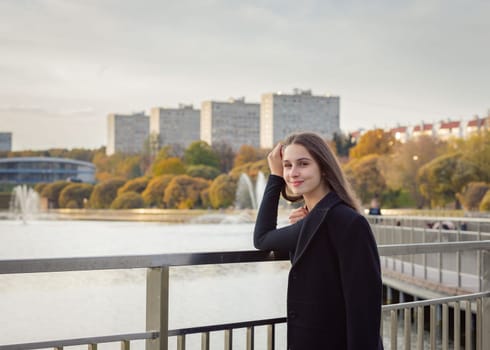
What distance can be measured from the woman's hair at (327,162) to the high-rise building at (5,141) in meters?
122

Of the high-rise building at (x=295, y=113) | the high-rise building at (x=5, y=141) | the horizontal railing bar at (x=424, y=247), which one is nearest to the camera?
the horizontal railing bar at (x=424, y=247)

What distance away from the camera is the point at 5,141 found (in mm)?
119062

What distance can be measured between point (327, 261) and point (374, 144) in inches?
3399

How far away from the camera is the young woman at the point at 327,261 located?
2238 mm

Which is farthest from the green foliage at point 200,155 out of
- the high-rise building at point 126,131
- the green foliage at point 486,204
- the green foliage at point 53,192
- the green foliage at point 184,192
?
the green foliage at point 486,204

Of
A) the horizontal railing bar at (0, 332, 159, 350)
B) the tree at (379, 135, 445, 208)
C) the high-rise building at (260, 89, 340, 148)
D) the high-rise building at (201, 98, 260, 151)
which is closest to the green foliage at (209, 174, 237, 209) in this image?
the tree at (379, 135, 445, 208)

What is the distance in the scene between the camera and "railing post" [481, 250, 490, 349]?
4.02 metres

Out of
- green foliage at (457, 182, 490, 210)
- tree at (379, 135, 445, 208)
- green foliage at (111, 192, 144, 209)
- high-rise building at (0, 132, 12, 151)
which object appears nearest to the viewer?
green foliage at (457, 182, 490, 210)

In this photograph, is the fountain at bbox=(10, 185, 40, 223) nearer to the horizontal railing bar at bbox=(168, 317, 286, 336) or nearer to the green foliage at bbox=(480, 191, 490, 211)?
the green foliage at bbox=(480, 191, 490, 211)

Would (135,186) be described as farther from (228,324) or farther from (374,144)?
(228,324)

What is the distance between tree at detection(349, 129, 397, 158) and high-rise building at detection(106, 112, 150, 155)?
71.3m

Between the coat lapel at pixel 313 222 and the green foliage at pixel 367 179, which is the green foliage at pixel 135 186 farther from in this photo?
the coat lapel at pixel 313 222

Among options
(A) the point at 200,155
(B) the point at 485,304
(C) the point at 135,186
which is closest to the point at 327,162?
(B) the point at 485,304

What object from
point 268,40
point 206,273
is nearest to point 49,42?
point 268,40
